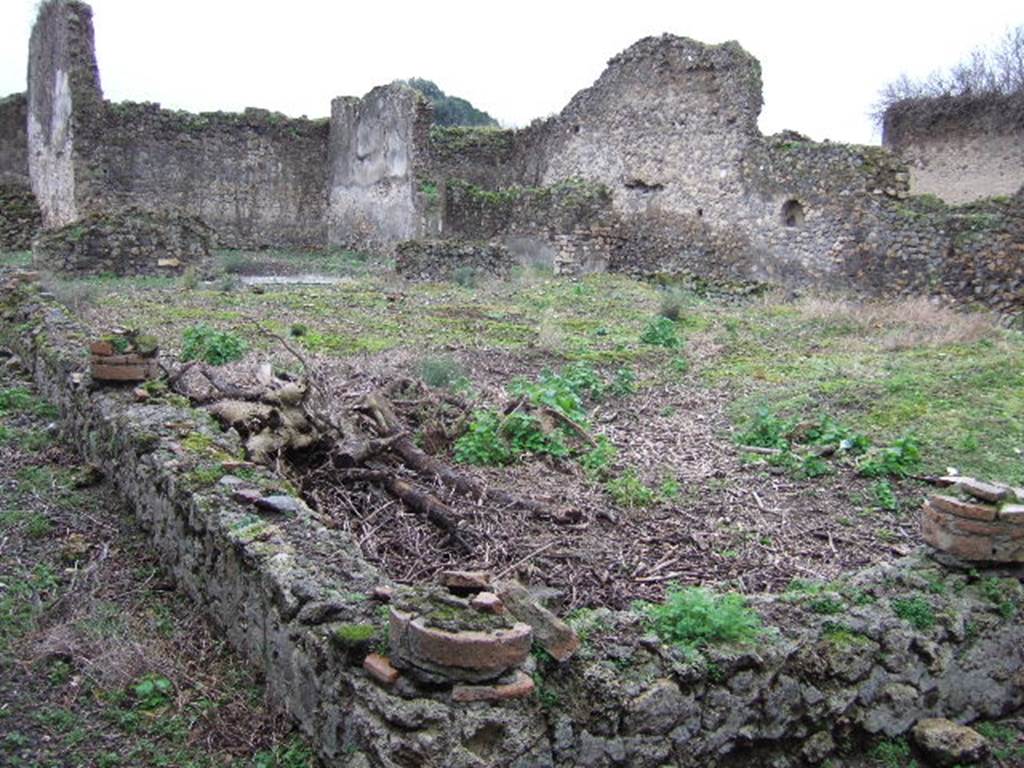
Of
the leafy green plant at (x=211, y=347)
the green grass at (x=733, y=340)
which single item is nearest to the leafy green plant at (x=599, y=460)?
the green grass at (x=733, y=340)

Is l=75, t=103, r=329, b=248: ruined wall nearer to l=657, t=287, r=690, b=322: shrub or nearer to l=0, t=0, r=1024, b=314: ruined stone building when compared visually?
l=0, t=0, r=1024, b=314: ruined stone building

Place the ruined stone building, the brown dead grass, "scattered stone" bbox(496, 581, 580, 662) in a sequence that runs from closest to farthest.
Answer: "scattered stone" bbox(496, 581, 580, 662)
the brown dead grass
the ruined stone building

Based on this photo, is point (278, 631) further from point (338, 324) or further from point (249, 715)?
point (338, 324)

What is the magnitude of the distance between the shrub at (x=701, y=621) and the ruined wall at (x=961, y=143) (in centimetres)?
2009

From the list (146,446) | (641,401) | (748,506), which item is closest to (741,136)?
(641,401)

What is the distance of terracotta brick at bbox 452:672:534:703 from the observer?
2.71 meters

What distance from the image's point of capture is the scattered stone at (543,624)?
2.99m

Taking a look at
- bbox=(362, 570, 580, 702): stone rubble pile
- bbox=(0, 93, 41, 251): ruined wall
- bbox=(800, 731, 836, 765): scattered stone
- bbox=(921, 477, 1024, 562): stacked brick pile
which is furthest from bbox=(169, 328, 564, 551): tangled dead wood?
bbox=(0, 93, 41, 251): ruined wall

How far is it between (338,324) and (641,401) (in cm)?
452

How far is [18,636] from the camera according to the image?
3.91 m

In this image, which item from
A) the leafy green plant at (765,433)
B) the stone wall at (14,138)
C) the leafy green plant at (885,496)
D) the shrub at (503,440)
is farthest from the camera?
the stone wall at (14,138)

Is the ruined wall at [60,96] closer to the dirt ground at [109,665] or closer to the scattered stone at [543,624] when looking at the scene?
the dirt ground at [109,665]

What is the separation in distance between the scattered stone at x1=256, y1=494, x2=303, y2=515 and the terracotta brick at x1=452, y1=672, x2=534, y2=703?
1.62 m

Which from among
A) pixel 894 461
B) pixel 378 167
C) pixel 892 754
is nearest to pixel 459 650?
pixel 892 754
